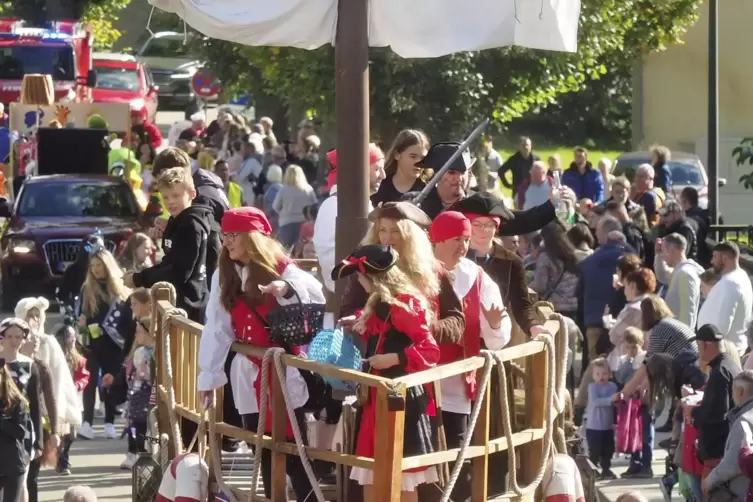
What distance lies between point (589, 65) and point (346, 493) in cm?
1566

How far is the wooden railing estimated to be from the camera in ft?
20.3

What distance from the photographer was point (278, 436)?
22.4 feet

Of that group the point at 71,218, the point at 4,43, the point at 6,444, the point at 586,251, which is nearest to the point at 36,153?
the point at 71,218

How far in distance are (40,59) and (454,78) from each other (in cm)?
1386

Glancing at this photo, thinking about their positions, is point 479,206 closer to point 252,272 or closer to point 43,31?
point 252,272

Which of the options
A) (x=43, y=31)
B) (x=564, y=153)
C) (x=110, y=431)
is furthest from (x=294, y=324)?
(x=564, y=153)

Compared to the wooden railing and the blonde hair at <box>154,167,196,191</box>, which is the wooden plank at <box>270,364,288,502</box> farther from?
the blonde hair at <box>154,167,196,191</box>

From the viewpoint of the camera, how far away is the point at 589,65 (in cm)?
2180

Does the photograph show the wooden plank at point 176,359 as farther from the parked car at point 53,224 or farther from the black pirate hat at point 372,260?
the parked car at point 53,224

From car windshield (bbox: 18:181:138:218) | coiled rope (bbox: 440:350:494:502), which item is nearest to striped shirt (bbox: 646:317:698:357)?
coiled rope (bbox: 440:350:494:502)

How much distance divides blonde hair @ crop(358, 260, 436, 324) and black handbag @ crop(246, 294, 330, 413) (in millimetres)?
634

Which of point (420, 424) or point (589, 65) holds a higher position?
point (589, 65)

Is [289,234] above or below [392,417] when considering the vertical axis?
below

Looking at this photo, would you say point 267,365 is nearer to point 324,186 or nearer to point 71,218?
point 71,218
